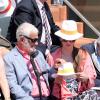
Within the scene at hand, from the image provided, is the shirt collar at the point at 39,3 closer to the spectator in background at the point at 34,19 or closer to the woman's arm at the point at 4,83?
the spectator in background at the point at 34,19

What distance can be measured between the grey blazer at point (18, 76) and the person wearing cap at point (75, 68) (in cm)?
41

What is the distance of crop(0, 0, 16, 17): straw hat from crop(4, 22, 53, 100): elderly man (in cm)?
134

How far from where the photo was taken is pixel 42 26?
267 inches

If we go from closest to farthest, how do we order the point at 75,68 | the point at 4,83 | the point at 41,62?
the point at 4,83
the point at 41,62
the point at 75,68

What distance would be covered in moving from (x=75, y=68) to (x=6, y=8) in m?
1.52

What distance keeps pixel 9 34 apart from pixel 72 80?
117cm

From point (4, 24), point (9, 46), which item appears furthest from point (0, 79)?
point (4, 24)

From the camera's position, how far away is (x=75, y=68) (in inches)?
249

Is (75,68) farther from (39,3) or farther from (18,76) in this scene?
(39,3)

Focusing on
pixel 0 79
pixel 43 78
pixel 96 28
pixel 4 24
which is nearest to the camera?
pixel 0 79

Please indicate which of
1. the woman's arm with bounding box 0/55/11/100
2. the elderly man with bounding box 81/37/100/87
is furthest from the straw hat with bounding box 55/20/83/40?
the woman's arm with bounding box 0/55/11/100

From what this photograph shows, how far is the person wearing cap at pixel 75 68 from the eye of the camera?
6020mm

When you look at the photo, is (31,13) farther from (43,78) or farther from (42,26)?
(43,78)

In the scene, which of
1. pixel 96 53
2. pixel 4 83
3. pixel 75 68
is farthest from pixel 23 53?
pixel 96 53
